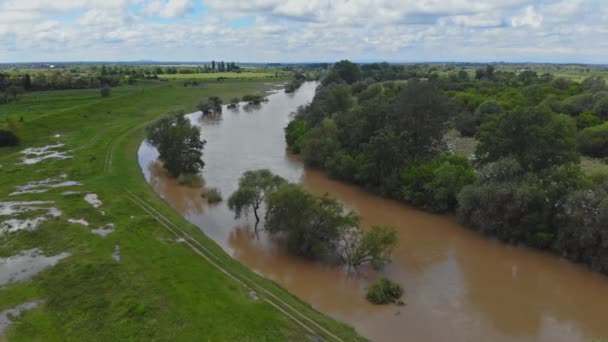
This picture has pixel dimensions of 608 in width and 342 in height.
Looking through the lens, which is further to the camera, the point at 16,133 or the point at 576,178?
the point at 16,133

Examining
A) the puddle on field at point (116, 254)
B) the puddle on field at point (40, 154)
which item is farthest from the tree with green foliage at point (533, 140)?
the puddle on field at point (40, 154)

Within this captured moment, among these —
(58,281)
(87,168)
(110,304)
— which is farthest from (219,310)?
(87,168)

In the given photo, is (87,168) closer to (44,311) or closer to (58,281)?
(58,281)

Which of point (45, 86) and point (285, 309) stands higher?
point (45, 86)

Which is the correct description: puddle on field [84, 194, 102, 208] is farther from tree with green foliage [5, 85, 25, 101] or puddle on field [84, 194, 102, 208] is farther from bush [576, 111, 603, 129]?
tree with green foliage [5, 85, 25, 101]

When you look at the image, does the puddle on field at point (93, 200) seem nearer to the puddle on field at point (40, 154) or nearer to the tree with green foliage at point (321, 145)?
the puddle on field at point (40, 154)

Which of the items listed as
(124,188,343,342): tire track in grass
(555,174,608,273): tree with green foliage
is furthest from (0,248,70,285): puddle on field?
(555,174,608,273): tree with green foliage
